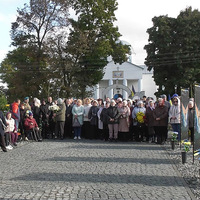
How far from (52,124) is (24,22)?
1975 cm

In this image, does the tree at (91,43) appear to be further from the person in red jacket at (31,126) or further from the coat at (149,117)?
the coat at (149,117)

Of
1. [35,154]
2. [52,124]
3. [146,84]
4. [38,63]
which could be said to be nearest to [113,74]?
[146,84]

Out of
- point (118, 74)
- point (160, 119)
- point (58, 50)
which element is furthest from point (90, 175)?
point (118, 74)

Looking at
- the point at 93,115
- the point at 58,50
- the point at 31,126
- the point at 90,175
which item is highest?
the point at 58,50

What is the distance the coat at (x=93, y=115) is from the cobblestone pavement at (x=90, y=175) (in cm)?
462

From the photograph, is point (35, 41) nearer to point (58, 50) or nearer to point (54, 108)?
point (58, 50)

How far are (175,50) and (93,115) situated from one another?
26.6 m

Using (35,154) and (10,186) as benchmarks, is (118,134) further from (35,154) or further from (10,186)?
(10,186)

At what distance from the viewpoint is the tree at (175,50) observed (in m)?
41.5

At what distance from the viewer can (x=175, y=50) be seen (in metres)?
42.7

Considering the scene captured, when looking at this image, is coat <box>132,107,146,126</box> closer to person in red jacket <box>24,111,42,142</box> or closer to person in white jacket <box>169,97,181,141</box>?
person in white jacket <box>169,97,181,141</box>

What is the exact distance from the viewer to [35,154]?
41.9 ft

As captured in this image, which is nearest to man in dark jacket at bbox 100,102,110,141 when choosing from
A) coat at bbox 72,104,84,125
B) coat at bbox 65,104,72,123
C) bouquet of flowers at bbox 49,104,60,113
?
coat at bbox 72,104,84,125

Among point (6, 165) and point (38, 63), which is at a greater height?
point (38, 63)
